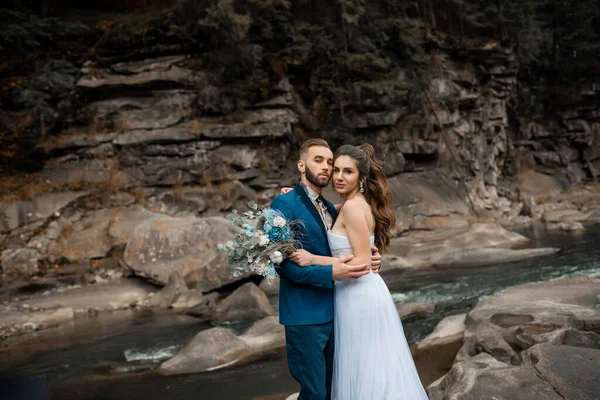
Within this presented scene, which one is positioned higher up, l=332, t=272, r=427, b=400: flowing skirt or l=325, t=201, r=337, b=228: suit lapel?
l=325, t=201, r=337, b=228: suit lapel

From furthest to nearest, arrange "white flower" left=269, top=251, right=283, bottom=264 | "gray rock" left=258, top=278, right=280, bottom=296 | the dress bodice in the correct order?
"gray rock" left=258, top=278, right=280, bottom=296 < the dress bodice < "white flower" left=269, top=251, right=283, bottom=264

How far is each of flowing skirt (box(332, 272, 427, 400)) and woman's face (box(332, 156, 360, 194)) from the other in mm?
685

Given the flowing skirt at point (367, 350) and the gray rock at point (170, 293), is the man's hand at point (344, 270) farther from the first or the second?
the gray rock at point (170, 293)

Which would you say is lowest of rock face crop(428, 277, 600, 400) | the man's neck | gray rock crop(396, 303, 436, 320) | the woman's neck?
gray rock crop(396, 303, 436, 320)

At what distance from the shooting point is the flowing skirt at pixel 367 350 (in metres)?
3.59

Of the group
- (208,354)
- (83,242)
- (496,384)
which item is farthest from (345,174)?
(83,242)

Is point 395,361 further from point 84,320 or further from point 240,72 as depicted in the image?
point 240,72

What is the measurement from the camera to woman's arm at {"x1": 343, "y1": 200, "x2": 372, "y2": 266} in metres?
3.60

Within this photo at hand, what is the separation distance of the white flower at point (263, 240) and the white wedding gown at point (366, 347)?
556mm

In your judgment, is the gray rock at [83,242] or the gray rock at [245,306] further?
the gray rock at [83,242]

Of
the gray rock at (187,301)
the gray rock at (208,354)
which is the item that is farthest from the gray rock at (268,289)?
the gray rock at (208,354)

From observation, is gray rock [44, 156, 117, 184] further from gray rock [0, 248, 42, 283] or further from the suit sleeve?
the suit sleeve

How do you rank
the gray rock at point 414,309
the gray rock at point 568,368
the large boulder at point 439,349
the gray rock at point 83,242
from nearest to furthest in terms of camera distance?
the gray rock at point 568,368 → the large boulder at point 439,349 → the gray rock at point 414,309 → the gray rock at point 83,242

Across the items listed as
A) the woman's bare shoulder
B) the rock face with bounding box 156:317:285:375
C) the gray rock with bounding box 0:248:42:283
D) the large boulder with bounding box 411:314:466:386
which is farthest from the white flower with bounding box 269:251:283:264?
the gray rock with bounding box 0:248:42:283
